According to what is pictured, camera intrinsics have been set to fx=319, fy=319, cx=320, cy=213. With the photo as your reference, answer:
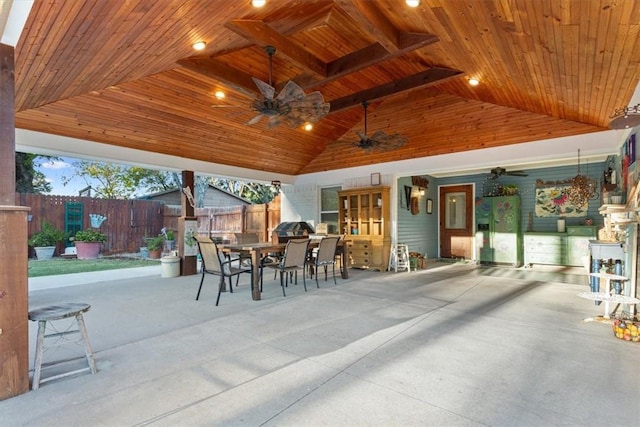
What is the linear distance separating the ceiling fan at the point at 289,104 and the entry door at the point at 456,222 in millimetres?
6570

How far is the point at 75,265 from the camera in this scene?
8062 mm

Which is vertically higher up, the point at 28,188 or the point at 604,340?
the point at 28,188

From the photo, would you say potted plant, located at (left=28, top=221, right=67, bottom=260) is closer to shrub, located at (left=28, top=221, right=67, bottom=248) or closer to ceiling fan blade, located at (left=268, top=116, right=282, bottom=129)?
shrub, located at (left=28, top=221, right=67, bottom=248)

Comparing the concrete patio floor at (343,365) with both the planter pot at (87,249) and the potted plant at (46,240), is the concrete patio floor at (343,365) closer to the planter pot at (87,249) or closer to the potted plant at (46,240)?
the planter pot at (87,249)

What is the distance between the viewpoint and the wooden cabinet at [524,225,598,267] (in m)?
7.29

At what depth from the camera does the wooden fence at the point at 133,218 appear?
9375 millimetres

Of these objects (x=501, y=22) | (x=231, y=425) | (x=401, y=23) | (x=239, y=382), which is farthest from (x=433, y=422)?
(x=401, y=23)

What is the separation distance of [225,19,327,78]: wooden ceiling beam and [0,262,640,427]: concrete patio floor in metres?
3.33

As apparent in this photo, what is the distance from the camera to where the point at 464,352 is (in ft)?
8.96

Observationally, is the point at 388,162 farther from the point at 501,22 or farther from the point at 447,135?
the point at 501,22

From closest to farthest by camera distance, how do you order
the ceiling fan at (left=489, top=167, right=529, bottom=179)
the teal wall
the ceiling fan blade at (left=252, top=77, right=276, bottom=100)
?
the ceiling fan blade at (left=252, top=77, right=276, bottom=100) → the teal wall → the ceiling fan at (left=489, top=167, right=529, bottom=179)

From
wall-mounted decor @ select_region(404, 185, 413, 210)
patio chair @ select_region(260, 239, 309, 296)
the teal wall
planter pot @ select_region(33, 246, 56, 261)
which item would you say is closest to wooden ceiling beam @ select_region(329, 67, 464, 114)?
the teal wall

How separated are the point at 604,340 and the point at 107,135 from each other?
7.41 metres

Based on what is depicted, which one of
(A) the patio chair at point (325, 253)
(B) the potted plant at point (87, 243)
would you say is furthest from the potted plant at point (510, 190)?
(B) the potted plant at point (87, 243)
